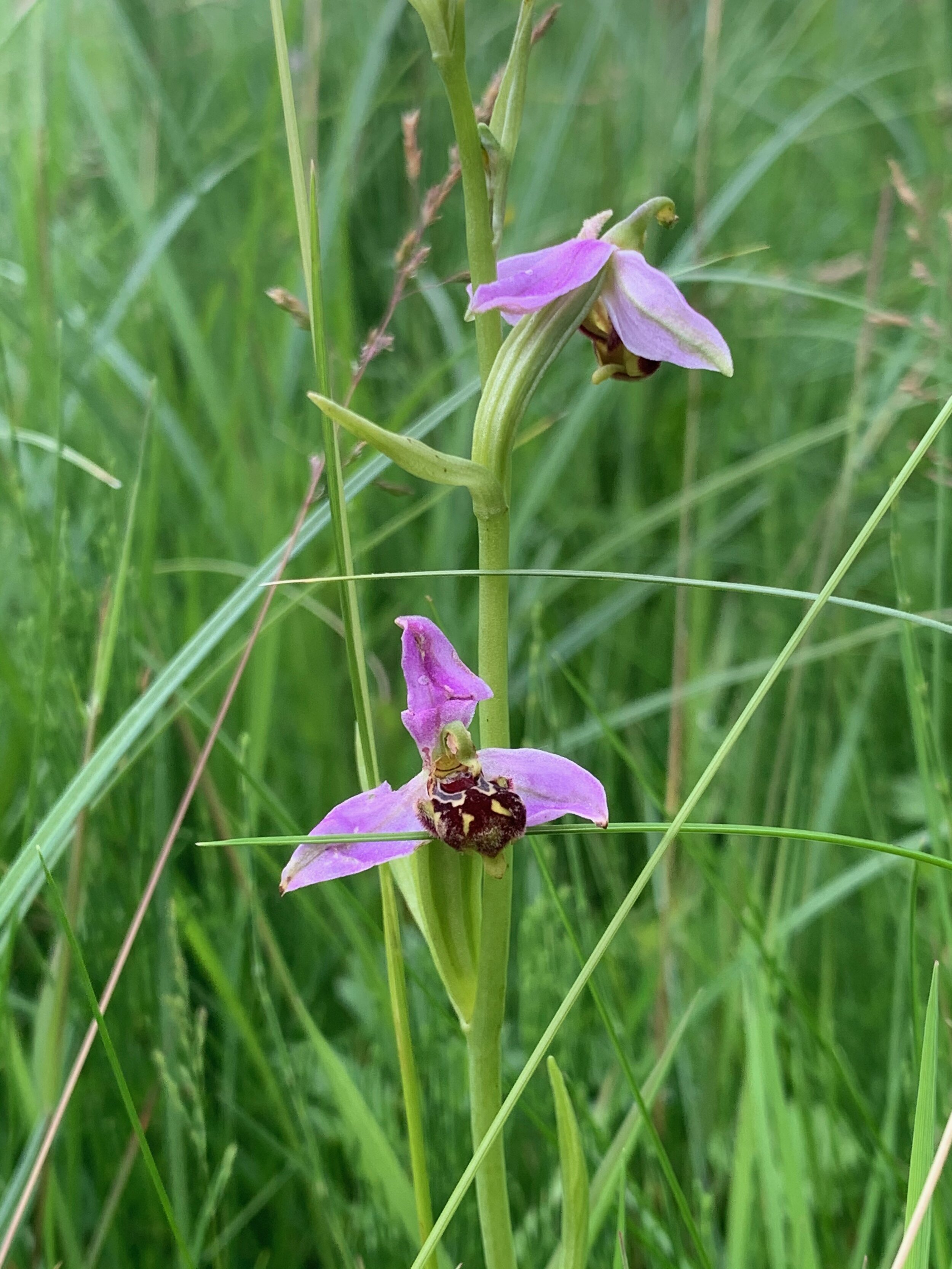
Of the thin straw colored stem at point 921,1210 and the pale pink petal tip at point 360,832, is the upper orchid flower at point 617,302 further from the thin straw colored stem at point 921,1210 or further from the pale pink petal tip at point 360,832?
the thin straw colored stem at point 921,1210

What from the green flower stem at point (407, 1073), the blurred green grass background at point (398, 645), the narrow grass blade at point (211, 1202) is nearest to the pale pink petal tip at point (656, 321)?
the blurred green grass background at point (398, 645)

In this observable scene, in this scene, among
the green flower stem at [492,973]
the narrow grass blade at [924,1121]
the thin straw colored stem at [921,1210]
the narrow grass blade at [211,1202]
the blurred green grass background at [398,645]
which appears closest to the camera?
the thin straw colored stem at [921,1210]

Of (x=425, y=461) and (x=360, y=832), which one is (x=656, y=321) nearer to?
(x=425, y=461)

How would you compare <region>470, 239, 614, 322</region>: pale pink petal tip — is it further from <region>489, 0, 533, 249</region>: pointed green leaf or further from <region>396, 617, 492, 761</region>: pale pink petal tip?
<region>396, 617, 492, 761</region>: pale pink petal tip

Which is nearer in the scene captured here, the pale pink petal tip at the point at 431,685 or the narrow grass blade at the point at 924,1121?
the narrow grass blade at the point at 924,1121

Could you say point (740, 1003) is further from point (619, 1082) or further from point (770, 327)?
point (770, 327)

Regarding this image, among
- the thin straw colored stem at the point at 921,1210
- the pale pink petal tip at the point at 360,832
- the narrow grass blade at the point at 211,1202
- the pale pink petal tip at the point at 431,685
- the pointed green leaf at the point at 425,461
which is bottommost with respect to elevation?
the narrow grass blade at the point at 211,1202

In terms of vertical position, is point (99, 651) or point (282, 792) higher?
point (99, 651)

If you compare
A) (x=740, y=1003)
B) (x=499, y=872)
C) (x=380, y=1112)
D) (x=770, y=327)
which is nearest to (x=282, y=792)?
(x=380, y=1112)
